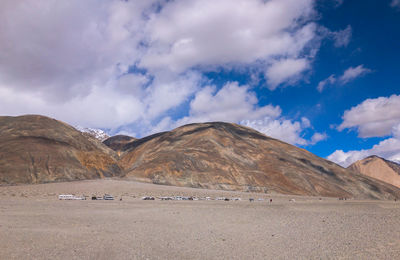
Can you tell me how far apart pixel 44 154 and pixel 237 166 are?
58209 mm

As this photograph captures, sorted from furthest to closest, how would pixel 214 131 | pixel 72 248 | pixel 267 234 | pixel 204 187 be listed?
pixel 214 131 → pixel 204 187 → pixel 267 234 → pixel 72 248

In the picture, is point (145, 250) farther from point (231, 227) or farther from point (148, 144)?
point (148, 144)

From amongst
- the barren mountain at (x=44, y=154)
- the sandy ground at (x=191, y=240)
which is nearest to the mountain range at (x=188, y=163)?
the barren mountain at (x=44, y=154)

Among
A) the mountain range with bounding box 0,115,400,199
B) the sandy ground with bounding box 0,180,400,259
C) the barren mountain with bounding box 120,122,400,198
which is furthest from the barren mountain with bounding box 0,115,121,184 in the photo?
the sandy ground with bounding box 0,180,400,259

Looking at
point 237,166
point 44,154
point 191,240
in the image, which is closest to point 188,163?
point 237,166

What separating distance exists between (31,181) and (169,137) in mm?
67903

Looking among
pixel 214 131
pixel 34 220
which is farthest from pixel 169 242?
pixel 214 131

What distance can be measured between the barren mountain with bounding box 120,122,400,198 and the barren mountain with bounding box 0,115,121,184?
39.3 ft

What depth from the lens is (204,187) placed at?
87.2 meters

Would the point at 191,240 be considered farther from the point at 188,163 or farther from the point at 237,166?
the point at 237,166

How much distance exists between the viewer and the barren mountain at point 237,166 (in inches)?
3612

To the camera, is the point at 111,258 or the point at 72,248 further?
the point at 72,248

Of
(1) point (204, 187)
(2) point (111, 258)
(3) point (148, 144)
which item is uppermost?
(3) point (148, 144)

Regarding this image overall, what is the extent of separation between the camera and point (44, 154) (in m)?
86.2
